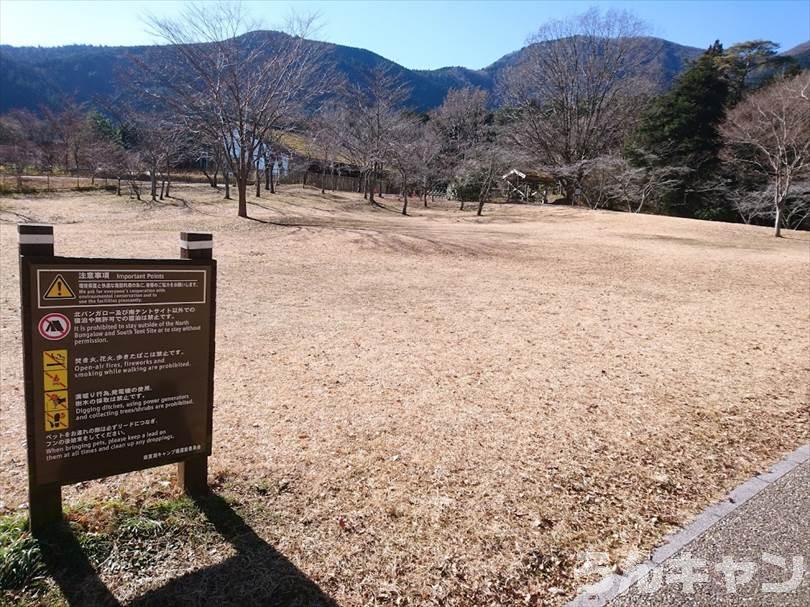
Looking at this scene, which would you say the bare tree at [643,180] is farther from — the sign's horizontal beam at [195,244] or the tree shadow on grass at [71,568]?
the tree shadow on grass at [71,568]

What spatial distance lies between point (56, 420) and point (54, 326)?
42 cm

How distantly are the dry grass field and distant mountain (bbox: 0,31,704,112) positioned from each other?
141ft

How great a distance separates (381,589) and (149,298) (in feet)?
5.43

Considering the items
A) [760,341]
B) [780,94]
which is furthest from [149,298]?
[780,94]

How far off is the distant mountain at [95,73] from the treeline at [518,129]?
20.9ft

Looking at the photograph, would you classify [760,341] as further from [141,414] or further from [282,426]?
[141,414]

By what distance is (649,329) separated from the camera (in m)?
6.82

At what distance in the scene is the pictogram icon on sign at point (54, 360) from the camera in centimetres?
202

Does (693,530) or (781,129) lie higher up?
(781,129)

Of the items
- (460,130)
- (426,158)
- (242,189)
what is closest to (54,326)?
(242,189)

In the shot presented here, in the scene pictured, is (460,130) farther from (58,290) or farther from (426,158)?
(58,290)

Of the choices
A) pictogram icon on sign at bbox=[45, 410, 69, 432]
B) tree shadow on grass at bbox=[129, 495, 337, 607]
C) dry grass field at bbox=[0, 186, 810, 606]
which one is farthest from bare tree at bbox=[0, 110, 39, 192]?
tree shadow on grass at bbox=[129, 495, 337, 607]

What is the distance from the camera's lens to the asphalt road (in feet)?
7.01

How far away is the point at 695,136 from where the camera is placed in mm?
31844
